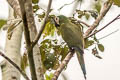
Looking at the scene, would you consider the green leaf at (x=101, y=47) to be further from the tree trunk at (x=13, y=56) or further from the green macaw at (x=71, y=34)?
the tree trunk at (x=13, y=56)

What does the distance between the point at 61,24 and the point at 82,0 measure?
222 millimetres

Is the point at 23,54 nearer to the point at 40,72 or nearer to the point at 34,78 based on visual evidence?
the point at 40,72

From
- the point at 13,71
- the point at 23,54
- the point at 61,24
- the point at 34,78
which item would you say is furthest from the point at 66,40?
the point at 34,78

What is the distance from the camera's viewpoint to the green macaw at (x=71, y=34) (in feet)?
4.59

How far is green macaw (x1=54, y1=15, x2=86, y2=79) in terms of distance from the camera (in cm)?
140

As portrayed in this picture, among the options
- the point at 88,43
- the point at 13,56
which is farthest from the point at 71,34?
the point at 13,56

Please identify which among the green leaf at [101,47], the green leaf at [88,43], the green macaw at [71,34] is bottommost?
the green leaf at [101,47]

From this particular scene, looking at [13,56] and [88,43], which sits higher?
[13,56]

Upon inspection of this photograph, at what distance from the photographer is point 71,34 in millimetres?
1492

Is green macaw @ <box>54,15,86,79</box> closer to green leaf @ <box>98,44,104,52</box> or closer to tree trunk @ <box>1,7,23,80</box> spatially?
green leaf @ <box>98,44,104,52</box>

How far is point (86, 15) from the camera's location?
1.46 meters

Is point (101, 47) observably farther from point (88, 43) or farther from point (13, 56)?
point (13, 56)

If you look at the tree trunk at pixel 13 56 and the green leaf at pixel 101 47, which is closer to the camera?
the tree trunk at pixel 13 56

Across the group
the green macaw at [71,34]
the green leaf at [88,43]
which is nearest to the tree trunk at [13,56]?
the green macaw at [71,34]
